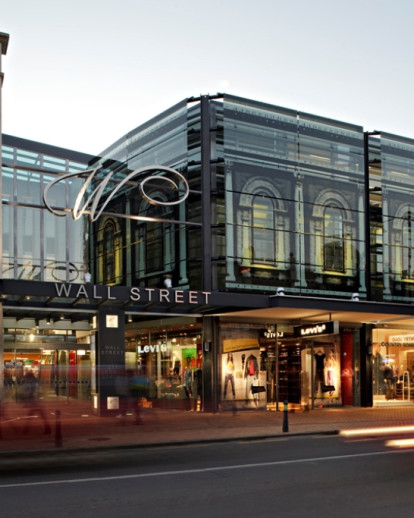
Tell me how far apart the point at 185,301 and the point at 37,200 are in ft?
28.6

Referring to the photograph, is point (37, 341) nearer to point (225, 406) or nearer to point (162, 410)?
point (162, 410)

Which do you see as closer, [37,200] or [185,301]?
[185,301]

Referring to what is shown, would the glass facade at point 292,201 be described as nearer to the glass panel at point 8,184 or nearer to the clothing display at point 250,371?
the clothing display at point 250,371

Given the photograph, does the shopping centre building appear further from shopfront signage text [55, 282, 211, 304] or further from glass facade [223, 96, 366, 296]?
shopfront signage text [55, 282, 211, 304]

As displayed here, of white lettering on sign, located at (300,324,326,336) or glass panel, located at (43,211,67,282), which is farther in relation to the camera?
glass panel, located at (43,211,67,282)

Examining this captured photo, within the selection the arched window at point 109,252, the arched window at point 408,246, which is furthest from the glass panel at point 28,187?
the arched window at point 408,246

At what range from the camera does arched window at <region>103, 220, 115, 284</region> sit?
3108 centimetres

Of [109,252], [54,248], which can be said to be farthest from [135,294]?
[109,252]

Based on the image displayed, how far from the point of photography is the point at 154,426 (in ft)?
71.5

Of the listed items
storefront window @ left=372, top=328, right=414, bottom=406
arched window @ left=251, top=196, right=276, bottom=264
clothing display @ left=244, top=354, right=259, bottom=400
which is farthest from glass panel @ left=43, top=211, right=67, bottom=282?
storefront window @ left=372, top=328, right=414, bottom=406

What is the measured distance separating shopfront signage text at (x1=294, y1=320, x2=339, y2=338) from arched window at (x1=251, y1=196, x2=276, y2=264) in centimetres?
383

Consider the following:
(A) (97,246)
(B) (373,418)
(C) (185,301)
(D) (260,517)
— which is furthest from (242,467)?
(A) (97,246)

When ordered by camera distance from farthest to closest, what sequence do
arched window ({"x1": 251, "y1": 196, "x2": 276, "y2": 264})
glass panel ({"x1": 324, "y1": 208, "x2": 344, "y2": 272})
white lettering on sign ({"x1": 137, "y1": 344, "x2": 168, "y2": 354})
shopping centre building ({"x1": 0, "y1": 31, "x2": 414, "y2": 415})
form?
1. glass panel ({"x1": 324, "y1": 208, "x2": 344, "y2": 272})
2. white lettering on sign ({"x1": 137, "y1": 344, "x2": 168, "y2": 354})
3. arched window ({"x1": 251, "y1": 196, "x2": 276, "y2": 264})
4. shopping centre building ({"x1": 0, "y1": 31, "x2": 414, "y2": 415})

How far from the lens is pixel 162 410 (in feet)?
95.3
